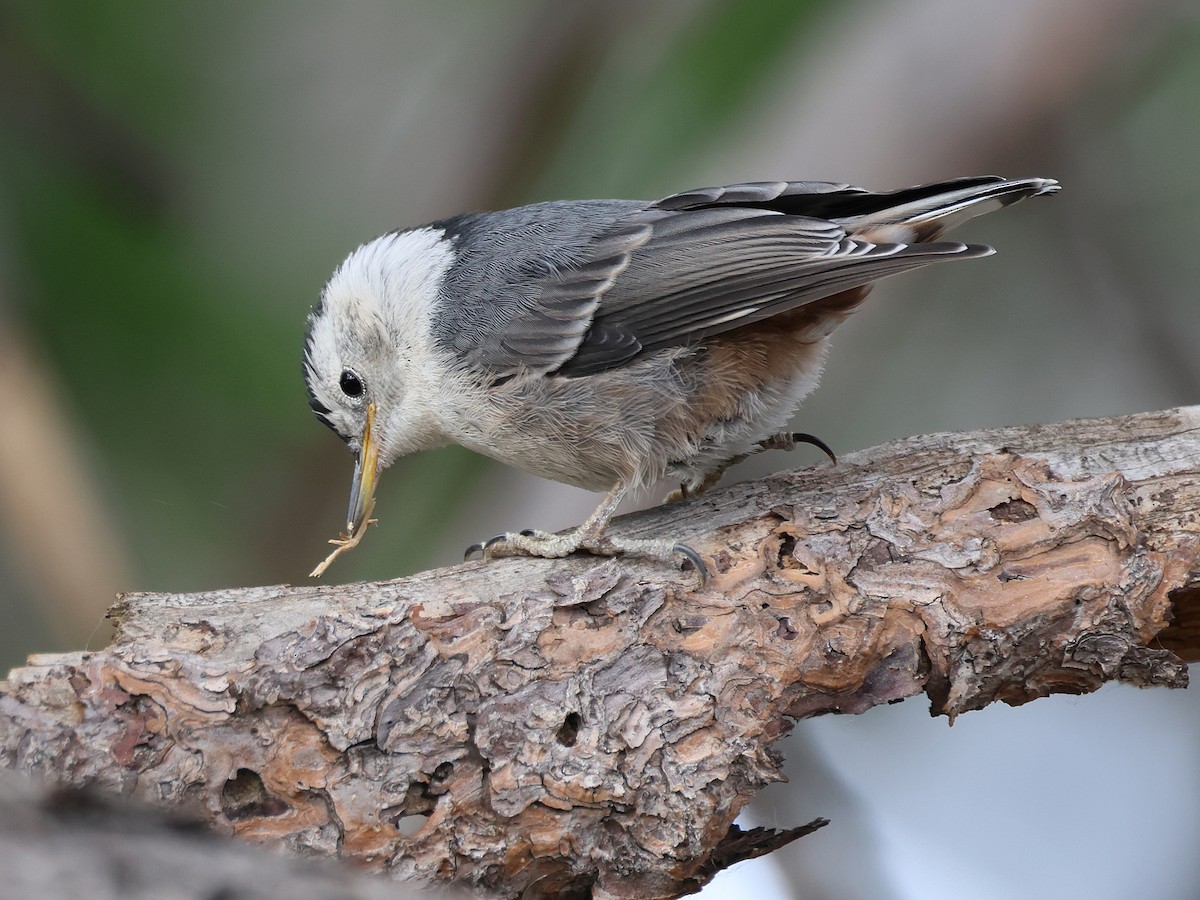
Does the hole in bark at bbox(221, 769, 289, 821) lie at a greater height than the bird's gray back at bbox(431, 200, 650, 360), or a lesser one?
lesser

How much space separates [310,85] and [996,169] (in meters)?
2.43

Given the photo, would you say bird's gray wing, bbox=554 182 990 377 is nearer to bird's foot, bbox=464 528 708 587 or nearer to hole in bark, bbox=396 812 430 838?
bird's foot, bbox=464 528 708 587

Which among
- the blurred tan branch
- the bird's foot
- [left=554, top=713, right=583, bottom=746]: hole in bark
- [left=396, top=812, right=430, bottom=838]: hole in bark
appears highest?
the blurred tan branch

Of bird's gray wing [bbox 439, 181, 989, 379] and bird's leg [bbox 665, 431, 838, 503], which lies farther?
bird's leg [bbox 665, 431, 838, 503]

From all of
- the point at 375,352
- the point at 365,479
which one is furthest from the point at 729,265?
the point at 365,479

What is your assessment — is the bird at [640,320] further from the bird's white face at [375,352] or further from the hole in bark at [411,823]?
the hole in bark at [411,823]

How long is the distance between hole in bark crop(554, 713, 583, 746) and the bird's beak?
1.07 meters

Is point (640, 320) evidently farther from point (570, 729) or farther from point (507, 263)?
point (570, 729)

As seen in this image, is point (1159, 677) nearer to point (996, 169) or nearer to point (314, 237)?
point (996, 169)

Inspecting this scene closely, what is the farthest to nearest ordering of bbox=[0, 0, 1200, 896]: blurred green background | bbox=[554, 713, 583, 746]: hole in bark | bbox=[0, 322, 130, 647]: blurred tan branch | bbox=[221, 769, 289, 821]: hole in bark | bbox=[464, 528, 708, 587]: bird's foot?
bbox=[0, 0, 1200, 896]: blurred green background
bbox=[0, 322, 130, 647]: blurred tan branch
bbox=[464, 528, 708, 587]: bird's foot
bbox=[554, 713, 583, 746]: hole in bark
bbox=[221, 769, 289, 821]: hole in bark

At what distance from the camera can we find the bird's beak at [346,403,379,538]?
266 centimetres

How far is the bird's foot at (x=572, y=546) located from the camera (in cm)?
216

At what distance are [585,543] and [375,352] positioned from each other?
0.77 m

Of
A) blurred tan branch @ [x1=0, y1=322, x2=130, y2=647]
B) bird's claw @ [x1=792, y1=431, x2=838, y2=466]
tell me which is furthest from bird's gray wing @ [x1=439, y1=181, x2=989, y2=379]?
blurred tan branch @ [x1=0, y1=322, x2=130, y2=647]
